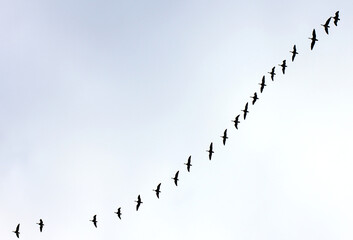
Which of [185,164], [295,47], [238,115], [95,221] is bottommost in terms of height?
[95,221]

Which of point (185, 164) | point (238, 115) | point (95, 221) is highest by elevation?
point (238, 115)

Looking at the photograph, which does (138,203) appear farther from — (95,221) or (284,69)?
(284,69)

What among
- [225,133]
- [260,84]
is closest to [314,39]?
[260,84]

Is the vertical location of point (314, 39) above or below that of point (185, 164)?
above

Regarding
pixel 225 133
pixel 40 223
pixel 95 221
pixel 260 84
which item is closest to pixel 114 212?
pixel 95 221

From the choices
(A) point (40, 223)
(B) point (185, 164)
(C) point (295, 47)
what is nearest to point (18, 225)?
(A) point (40, 223)

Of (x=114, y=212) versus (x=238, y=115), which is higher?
(x=238, y=115)

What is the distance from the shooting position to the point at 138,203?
404 ft

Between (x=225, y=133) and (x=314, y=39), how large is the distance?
2245 cm

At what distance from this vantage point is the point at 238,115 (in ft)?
414

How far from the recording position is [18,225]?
128125 mm

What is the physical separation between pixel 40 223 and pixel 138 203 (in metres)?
18.8

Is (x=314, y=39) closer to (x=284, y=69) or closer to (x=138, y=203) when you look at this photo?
(x=284, y=69)

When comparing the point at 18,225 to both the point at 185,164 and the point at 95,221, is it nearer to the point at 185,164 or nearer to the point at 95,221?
the point at 95,221
